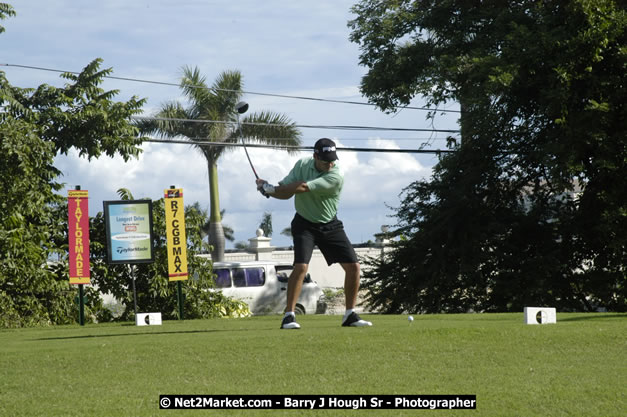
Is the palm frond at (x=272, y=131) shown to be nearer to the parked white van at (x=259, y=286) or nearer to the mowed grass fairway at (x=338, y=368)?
the parked white van at (x=259, y=286)

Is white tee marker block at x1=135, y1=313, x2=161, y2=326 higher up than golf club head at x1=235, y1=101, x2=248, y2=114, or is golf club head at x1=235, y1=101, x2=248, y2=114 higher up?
golf club head at x1=235, y1=101, x2=248, y2=114

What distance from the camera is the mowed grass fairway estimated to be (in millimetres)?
5941

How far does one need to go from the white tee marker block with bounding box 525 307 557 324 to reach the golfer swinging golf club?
6.56 feet

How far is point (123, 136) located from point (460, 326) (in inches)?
639

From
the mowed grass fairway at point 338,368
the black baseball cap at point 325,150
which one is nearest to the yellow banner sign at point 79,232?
the mowed grass fairway at point 338,368

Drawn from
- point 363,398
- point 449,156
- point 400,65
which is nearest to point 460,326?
point 363,398

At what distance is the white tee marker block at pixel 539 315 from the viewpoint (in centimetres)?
941

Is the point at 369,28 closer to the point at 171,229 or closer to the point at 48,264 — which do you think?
the point at 171,229

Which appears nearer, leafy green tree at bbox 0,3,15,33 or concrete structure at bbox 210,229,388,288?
leafy green tree at bbox 0,3,15,33

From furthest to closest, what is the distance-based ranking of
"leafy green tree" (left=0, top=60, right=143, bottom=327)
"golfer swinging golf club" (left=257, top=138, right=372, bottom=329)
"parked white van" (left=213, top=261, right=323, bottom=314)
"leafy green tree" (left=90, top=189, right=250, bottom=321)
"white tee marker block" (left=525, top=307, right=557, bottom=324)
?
"parked white van" (left=213, top=261, right=323, bottom=314) < "leafy green tree" (left=90, top=189, right=250, bottom=321) < "leafy green tree" (left=0, top=60, right=143, bottom=327) < "white tee marker block" (left=525, top=307, right=557, bottom=324) < "golfer swinging golf club" (left=257, top=138, right=372, bottom=329)

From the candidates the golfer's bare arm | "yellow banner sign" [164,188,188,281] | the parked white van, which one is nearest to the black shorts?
the golfer's bare arm

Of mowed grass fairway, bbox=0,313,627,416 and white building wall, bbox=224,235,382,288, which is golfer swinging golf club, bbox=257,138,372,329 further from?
white building wall, bbox=224,235,382,288

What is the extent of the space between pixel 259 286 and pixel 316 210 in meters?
20.1

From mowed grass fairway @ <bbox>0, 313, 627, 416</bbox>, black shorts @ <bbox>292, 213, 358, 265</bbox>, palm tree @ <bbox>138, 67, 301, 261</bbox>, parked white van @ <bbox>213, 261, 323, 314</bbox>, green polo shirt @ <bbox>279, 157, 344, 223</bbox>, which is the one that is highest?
palm tree @ <bbox>138, 67, 301, 261</bbox>
